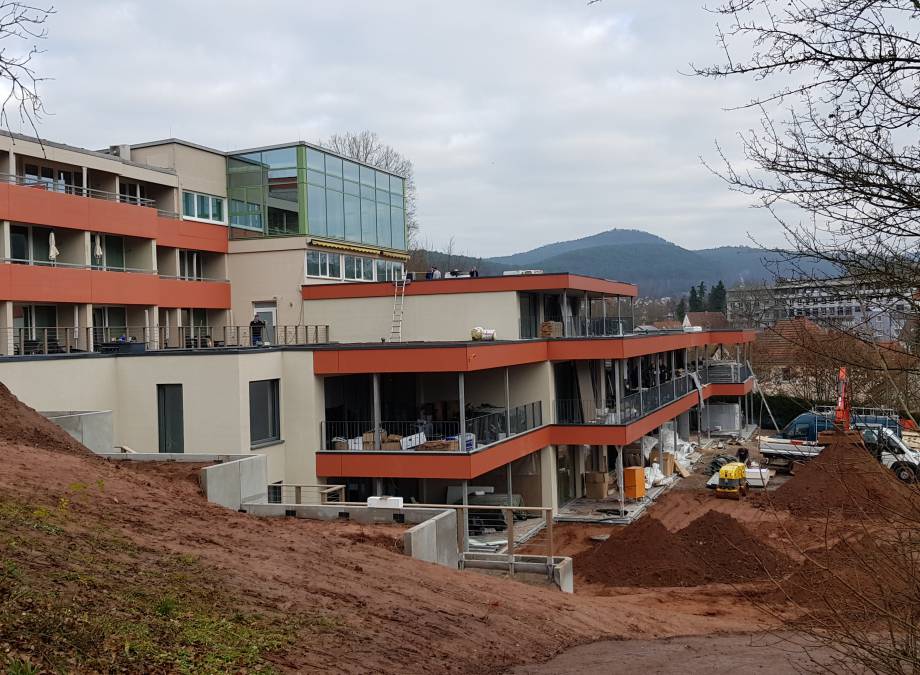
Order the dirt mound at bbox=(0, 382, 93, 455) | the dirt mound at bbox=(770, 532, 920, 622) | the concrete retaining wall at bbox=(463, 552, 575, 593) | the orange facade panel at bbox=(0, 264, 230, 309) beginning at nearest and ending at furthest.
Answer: the dirt mound at bbox=(770, 532, 920, 622), the dirt mound at bbox=(0, 382, 93, 455), the concrete retaining wall at bbox=(463, 552, 575, 593), the orange facade panel at bbox=(0, 264, 230, 309)

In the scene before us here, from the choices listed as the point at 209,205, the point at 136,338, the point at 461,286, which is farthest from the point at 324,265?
the point at 136,338

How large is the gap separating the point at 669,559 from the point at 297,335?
19.6 m

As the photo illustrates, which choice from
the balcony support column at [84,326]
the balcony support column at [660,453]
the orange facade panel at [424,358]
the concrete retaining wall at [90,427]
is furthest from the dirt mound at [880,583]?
the balcony support column at [660,453]

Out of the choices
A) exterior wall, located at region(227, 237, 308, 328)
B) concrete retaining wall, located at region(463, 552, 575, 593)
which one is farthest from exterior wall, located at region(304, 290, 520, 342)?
concrete retaining wall, located at region(463, 552, 575, 593)

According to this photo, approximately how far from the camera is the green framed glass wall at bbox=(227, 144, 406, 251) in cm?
3959

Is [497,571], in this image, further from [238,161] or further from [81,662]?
[238,161]

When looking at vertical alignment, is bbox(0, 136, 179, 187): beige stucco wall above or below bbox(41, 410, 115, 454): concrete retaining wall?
above

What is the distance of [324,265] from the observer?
40.6 m

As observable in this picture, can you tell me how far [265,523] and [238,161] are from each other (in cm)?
2781

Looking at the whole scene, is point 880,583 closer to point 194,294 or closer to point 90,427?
point 90,427

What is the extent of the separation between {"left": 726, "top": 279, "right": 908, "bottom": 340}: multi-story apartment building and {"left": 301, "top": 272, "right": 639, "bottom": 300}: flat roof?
A: 25.4 meters

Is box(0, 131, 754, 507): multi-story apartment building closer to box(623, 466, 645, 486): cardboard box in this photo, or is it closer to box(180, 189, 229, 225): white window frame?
box(180, 189, 229, 225): white window frame

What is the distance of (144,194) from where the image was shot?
39.4m

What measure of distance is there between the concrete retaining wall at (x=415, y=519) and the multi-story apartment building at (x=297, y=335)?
23.1ft
